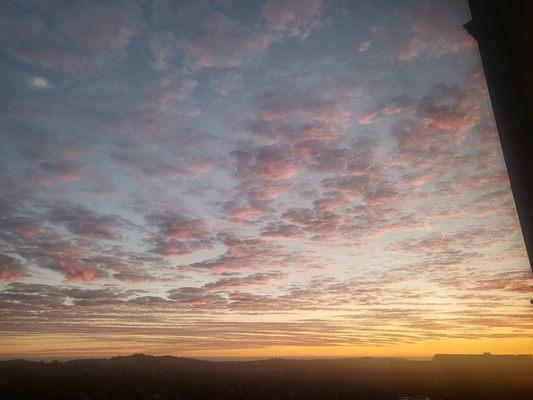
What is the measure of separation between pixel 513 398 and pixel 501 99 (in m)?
A: 53.9

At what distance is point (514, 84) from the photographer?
8.22 m

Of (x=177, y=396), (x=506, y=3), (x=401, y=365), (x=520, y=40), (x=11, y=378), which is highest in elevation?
(x=506, y=3)

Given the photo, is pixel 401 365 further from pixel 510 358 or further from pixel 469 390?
pixel 469 390

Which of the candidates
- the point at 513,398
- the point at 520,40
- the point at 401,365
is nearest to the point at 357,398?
the point at 513,398

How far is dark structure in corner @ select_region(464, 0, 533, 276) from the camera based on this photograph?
7723mm

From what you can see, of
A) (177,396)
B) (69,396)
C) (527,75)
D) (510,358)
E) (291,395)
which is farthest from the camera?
(510,358)

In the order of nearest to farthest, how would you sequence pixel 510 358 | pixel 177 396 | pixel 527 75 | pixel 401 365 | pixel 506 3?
pixel 527 75
pixel 506 3
pixel 177 396
pixel 510 358
pixel 401 365

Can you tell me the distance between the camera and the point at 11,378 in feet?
114

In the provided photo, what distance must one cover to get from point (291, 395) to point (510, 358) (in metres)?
75.8

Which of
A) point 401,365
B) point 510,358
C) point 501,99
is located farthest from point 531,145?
point 401,365

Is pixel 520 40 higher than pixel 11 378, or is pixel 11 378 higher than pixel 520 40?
pixel 520 40

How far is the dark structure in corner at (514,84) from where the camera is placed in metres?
7.72

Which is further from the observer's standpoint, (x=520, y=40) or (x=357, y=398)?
(x=357, y=398)

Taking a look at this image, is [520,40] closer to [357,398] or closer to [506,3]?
[506,3]
